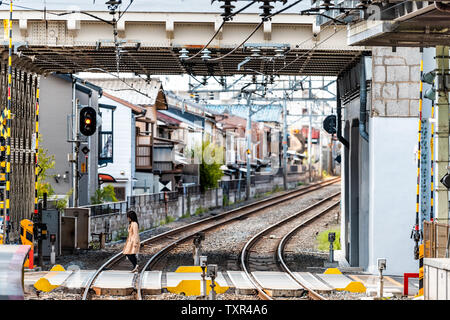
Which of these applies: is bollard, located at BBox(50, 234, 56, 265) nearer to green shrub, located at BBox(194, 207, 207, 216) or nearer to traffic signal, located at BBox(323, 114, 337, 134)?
traffic signal, located at BBox(323, 114, 337, 134)

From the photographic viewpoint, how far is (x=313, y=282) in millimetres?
16297

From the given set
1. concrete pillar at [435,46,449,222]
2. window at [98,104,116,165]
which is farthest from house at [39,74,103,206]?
concrete pillar at [435,46,449,222]

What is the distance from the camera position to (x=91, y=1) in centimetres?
1845

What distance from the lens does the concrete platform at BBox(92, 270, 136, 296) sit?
1442 centimetres

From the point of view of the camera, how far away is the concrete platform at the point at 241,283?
14.7m

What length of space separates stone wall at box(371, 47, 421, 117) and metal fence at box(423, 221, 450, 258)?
14.4 ft

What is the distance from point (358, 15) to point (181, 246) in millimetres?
13804

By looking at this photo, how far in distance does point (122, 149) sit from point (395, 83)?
27020 mm

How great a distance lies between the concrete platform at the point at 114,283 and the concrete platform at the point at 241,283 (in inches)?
76.1

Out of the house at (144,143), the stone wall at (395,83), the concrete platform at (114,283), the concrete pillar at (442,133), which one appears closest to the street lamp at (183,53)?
the stone wall at (395,83)

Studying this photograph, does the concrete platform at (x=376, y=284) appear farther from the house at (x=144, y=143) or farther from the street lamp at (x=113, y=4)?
the house at (x=144, y=143)

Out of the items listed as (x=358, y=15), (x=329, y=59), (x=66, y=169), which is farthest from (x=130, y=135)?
(x=358, y=15)

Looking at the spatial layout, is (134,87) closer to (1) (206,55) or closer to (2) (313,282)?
(1) (206,55)
